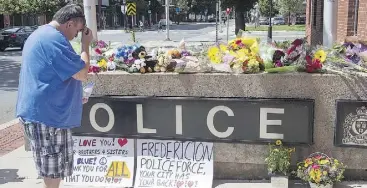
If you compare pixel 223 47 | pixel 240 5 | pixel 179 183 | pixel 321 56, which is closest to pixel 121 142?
pixel 179 183

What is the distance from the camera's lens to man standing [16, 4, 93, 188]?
10.5ft

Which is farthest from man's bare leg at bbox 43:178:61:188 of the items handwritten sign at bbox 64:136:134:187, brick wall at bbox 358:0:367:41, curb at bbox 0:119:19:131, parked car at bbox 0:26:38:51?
parked car at bbox 0:26:38:51

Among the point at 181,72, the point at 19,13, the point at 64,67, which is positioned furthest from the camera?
the point at 19,13

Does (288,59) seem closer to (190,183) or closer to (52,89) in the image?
(190,183)

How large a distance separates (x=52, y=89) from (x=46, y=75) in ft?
0.36

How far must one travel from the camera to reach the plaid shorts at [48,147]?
3.30m

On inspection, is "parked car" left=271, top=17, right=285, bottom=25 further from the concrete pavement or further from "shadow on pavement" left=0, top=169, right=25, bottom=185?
"shadow on pavement" left=0, top=169, right=25, bottom=185

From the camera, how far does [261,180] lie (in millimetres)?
4547

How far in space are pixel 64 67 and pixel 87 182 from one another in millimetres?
1868

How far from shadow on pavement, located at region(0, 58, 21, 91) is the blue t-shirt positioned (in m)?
9.60

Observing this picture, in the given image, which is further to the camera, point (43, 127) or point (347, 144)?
point (347, 144)

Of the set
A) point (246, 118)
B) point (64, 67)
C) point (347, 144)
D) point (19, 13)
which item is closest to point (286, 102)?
point (246, 118)

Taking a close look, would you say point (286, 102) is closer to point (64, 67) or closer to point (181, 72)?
point (181, 72)

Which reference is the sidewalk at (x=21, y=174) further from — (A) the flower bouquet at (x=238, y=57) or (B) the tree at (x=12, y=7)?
(B) the tree at (x=12, y=7)
